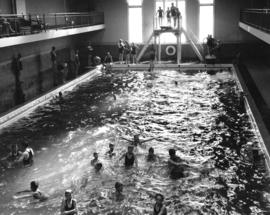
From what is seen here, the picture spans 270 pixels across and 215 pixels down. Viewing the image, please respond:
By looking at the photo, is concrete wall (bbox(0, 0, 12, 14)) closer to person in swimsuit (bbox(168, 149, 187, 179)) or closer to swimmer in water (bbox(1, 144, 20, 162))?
swimmer in water (bbox(1, 144, 20, 162))

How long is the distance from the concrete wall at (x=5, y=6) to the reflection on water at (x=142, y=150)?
5306mm

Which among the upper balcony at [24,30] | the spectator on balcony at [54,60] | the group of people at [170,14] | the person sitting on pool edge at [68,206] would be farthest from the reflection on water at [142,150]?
the group of people at [170,14]

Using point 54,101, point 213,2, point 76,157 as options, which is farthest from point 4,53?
point 213,2

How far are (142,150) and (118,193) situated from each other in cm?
317

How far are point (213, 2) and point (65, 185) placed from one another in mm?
25170

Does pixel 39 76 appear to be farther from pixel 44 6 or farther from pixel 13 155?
pixel 13 155

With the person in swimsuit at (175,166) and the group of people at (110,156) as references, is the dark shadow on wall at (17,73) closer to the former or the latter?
the group of people at (110,156)

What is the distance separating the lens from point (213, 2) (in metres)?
32.2

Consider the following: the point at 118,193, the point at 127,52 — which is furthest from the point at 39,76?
the point at 118,193

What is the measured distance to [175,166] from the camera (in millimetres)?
11328

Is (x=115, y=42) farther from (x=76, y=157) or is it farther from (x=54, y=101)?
(x=76, y=157)

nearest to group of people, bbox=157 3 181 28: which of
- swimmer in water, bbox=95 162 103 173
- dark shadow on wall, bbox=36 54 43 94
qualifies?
dark shadow on wall, bbox=36 54 43 94

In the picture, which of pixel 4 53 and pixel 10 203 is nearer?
pixel 10 203

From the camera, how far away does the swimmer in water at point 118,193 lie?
967 cm
